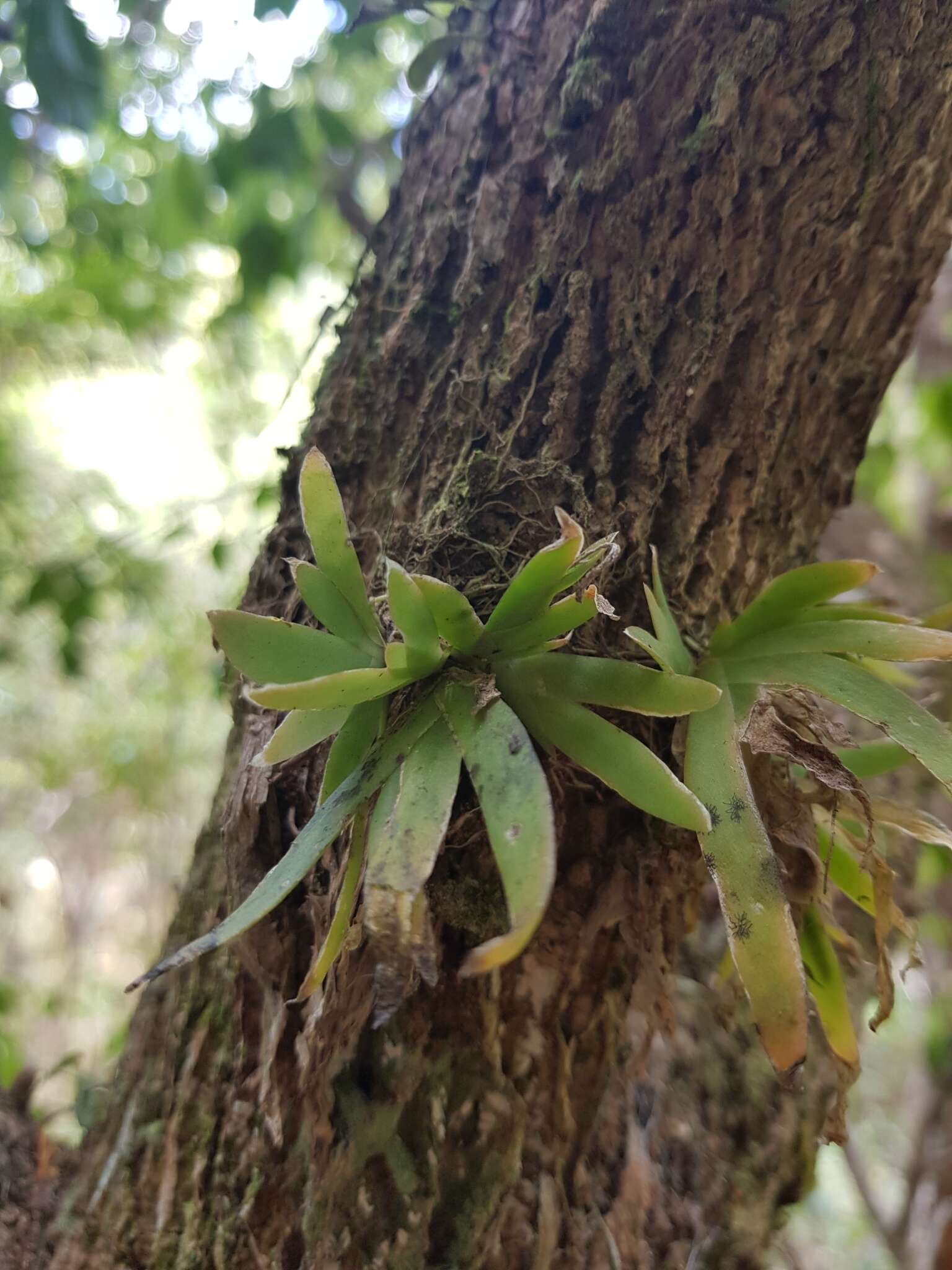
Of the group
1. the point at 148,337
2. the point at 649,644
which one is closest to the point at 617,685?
the point at 649,644

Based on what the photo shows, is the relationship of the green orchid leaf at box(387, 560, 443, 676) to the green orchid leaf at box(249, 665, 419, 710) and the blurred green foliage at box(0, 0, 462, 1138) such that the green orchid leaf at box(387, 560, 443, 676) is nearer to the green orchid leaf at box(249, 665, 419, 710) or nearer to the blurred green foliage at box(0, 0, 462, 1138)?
the green orchid leaf at box(249, 665, 419, 710)

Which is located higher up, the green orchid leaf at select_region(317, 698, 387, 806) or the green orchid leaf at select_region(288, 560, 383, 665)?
the green orchid leaf at select_region(288, 560, 383, 665)

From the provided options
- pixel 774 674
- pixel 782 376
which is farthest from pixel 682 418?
pixel 774 674

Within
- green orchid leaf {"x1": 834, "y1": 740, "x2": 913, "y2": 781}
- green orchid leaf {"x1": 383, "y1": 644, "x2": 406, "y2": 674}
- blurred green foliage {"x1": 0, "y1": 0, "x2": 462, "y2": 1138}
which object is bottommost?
green orchid leaf {"x1": 834, "y1": 740, "x2": 913, "y2": 781}

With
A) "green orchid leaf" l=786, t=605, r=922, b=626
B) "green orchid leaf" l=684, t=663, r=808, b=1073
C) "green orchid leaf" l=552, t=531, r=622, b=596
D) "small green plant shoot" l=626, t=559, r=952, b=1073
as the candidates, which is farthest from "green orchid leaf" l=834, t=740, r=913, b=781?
"green orchid leaf" l=552, t=531, r=622, b=596

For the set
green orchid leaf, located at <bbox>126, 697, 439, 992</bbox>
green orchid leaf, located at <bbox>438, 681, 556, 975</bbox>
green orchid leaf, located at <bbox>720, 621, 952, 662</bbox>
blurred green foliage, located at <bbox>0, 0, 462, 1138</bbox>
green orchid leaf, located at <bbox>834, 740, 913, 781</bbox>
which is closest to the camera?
green orchid leaf, located at <bbox>438, 681, 556, 975</bbox>

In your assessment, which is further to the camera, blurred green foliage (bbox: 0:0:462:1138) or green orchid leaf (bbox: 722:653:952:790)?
blurred green foliage (bbox: 0:0:462:1138)

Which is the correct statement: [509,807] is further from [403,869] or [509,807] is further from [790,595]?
[790,595]
